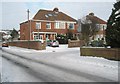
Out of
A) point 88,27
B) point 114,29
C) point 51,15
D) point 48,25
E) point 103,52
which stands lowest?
point 103,52

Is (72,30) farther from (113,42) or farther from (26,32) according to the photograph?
(113,42)

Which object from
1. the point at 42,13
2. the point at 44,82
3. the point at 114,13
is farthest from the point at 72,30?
the point at 44,82

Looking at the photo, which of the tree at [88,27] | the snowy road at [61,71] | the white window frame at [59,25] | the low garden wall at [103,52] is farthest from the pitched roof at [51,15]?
the snowy road at [61,71]

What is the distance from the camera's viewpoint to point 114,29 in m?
20.2

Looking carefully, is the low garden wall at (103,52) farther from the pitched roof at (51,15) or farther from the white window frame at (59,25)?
the white window frame at (59,25)

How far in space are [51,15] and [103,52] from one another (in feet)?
158

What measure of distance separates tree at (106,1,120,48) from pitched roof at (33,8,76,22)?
45419 mm

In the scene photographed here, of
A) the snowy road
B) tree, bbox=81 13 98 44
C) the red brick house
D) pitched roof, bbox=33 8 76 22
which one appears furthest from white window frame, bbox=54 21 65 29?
the snowy road

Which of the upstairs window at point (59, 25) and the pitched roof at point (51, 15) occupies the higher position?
the pitched roof at point (51, 15)

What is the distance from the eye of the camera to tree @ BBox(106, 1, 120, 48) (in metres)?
20.1

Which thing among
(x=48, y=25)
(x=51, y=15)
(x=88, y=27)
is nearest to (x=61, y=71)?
(x=88, y=27)

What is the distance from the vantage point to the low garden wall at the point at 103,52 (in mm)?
20059

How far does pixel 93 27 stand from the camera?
61250mm

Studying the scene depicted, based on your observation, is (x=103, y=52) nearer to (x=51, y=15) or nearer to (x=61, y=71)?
(x=61, y=71)
